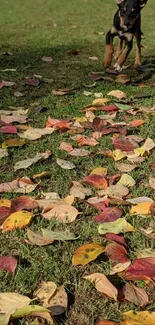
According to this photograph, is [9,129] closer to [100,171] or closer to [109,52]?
[100,171]

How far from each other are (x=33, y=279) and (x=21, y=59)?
14.7 feet

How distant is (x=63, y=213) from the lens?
232cm

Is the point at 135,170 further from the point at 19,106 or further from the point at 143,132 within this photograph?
the point at 19,106

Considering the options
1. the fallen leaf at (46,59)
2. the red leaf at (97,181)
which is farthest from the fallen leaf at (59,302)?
the fallen leaf at (46,59)

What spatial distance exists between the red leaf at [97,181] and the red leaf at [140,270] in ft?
2.38

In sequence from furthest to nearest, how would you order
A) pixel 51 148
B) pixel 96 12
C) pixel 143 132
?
pixel 96 12
pixel 143 132
pixel 51 148

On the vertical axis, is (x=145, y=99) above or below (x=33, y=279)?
below

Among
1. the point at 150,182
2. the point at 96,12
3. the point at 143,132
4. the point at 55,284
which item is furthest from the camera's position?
the point at 96,12

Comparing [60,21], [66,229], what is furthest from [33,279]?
[60,21]

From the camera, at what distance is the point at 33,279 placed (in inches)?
73.7

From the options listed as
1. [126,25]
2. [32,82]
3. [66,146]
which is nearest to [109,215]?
[66,146]

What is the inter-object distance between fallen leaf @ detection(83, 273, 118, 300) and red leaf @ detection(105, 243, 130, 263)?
0.47 ft

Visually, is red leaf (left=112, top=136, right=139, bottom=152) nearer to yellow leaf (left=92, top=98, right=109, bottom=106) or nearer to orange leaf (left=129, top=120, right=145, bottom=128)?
orange leaf (left=129, top=120, right=145, bottom=128)

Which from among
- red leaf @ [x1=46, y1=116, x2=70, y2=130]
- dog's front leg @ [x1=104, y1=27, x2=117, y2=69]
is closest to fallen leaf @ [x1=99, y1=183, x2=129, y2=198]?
red leaf @ [x1=46, y1=116, x2=70, y2=130]
